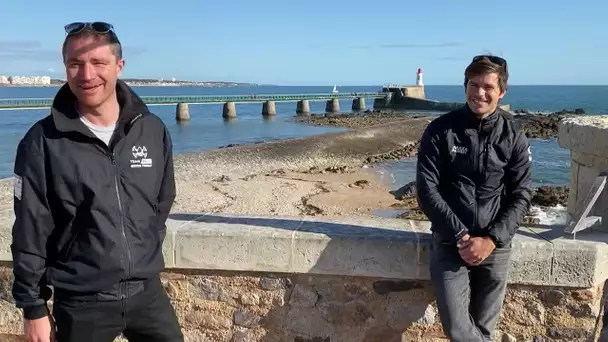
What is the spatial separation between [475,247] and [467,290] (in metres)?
0.26

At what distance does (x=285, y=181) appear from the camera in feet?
63.3

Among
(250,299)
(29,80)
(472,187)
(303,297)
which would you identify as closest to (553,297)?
(472,187)

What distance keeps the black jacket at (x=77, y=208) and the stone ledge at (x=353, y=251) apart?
0.75 metres

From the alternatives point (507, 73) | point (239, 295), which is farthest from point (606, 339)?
point (239, 295)

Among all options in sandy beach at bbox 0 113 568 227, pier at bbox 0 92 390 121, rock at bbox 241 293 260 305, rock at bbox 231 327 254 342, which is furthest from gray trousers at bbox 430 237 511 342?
pier at bbox 0 92 390 121

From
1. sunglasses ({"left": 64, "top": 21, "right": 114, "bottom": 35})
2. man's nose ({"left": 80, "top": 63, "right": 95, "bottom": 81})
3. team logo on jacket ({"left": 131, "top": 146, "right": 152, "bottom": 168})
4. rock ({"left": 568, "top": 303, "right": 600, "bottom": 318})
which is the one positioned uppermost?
sunglasses ({"left": 64, "top": 21, "right": 114, "bottom": 35})

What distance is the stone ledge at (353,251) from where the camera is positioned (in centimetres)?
285

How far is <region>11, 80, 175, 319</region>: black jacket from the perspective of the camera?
2.07m

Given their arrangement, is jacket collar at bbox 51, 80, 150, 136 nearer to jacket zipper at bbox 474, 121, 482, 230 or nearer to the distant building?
jacket zipper at bbox 474, 121, 482, 230

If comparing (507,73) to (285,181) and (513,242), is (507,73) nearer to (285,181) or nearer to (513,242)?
(513,242)

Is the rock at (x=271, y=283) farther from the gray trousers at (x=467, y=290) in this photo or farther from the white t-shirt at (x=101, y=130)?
the white t-shirt at (x=101, y=130)

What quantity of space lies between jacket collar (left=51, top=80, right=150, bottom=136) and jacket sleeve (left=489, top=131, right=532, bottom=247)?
65.9 inches

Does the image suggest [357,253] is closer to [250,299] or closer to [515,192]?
[250,299]

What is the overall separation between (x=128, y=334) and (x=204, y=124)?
163ft
